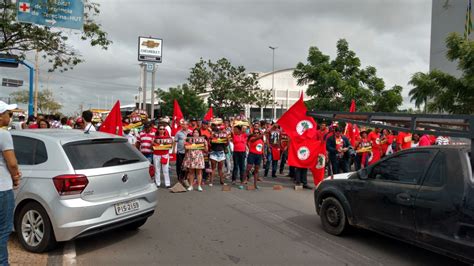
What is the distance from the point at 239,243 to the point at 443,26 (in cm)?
3728

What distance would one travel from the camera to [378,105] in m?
18.2

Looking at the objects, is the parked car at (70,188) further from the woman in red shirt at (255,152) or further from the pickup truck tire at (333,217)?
the woman in red shirt at (255,152)

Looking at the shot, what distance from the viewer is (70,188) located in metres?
4.43

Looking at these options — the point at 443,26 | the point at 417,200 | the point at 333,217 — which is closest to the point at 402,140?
the point at 333,217

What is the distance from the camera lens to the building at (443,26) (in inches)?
1254

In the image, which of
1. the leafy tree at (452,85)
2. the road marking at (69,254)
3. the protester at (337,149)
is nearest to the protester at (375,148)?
the protester at (337,149)

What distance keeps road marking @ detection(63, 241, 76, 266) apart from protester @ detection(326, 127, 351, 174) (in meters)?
7.54

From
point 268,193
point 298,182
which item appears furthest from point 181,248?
point 298,182

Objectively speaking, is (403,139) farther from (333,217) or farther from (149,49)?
(149,49)

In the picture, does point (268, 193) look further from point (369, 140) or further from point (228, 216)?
point (369, 140)

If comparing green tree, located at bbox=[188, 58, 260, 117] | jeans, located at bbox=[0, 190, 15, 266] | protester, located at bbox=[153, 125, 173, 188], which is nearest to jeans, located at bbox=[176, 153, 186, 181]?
protester, located at bbox=[153, 125, 173, 188]

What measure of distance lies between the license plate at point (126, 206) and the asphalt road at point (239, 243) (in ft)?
1.69

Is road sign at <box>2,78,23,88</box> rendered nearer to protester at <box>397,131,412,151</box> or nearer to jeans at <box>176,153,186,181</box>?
jeans at <box>176,153,186,181</box>

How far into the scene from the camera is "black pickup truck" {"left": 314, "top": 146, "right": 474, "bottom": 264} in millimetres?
4008
